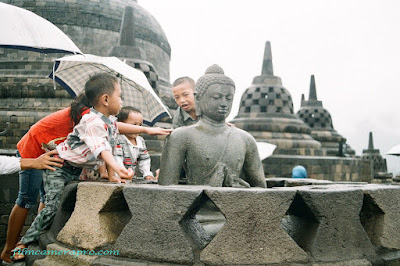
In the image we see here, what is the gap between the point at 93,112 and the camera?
2688 mm

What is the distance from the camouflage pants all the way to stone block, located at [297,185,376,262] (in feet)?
5.62

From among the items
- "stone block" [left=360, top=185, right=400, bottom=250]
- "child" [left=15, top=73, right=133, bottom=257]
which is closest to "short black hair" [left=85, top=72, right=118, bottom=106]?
"child" [left=15, top=73, right=133, bottom=257]

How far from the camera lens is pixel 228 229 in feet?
6.61

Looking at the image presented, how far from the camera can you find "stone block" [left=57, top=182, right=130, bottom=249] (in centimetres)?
220

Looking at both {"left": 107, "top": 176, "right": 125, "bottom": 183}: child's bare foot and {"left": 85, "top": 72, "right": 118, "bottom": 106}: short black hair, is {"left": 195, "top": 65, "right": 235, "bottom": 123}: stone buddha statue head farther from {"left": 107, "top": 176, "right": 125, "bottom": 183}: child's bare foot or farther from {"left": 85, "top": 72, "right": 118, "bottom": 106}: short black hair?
{"left": 107, "top": 176, "right": 125, "bottom": 183}: child's bare foot

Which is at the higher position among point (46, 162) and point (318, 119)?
point (318, 119)

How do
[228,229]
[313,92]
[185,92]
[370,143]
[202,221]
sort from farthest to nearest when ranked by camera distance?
[370,143] → [313,92] → [185,92] → [202,221] → [228,229]

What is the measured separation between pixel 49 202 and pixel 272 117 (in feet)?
31.7

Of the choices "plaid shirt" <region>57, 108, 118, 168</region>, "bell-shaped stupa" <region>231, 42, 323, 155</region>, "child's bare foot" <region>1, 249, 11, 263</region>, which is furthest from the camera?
"bell-shaped stupa" <region>231, 42, 323, 155</region>

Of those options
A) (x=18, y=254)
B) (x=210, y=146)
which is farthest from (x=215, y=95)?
(x=18, y=254)

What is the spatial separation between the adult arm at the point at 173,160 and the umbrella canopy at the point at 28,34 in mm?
1726

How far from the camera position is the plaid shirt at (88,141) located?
2.45m

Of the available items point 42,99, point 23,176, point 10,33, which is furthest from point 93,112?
point 42,99

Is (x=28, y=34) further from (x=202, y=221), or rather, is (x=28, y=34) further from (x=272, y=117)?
(x=272, y=117)
